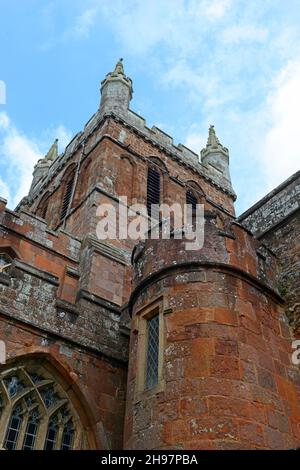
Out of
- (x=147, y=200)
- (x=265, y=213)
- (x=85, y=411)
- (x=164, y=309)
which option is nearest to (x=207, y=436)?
(x=164, y=309)

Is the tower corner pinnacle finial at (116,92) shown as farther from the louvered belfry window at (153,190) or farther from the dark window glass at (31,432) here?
the dark window glass at (31,432)

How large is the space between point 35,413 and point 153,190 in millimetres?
13371

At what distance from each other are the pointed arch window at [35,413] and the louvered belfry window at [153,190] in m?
11.3

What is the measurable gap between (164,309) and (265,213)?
3.00 meters

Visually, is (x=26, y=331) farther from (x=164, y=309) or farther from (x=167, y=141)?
(x=167, y=141)

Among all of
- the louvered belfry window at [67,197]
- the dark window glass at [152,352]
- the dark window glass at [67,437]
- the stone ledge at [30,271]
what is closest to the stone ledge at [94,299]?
the stone ledge at [30,271]

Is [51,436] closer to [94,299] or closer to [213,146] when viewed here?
[94,299]

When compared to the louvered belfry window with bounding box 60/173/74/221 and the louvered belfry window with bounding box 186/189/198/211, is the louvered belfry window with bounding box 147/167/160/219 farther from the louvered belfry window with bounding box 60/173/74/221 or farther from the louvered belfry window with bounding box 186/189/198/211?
the louvered belfry window with bounding box 60/173/74/221

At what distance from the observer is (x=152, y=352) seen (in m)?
6.43

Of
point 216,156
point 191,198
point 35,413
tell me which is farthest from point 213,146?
point 35,413

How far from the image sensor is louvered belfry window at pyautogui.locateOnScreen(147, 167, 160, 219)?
1812cm

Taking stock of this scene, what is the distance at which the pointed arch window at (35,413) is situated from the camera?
20.9 feet

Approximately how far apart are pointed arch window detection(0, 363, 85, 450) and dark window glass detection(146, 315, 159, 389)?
4.83 ft

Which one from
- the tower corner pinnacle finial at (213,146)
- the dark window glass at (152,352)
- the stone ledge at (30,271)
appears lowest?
the dark window glass at (152,352)
